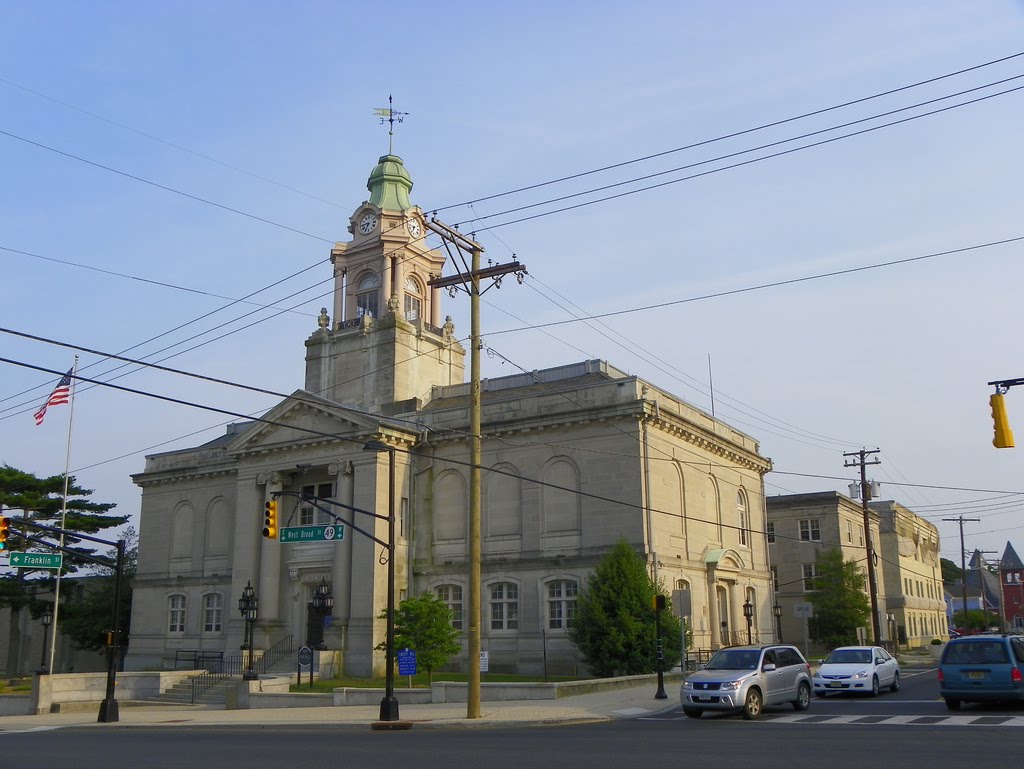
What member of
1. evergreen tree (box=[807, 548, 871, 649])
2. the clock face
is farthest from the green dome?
evergreen tree (box=[807, 548, 871, 649])

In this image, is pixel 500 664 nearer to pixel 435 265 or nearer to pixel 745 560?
pixel 745 560

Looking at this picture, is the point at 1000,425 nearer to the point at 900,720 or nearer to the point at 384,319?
the point at 900,720

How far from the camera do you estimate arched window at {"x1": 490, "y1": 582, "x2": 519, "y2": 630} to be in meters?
41.7

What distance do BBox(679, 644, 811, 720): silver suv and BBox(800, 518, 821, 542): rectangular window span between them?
44.8m

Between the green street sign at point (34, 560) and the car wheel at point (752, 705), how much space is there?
909 inches

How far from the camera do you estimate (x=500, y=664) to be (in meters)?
41.1

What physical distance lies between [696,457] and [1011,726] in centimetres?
2614

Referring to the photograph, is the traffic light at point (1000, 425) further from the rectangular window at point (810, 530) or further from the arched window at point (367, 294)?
the rectangular window at point (810, 530)

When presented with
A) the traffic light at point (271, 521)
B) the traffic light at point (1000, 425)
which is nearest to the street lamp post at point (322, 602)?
the traffic light at point (271, 521)

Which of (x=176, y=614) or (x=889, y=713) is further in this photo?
(x=176, y=614)

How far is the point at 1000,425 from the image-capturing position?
19453 mm

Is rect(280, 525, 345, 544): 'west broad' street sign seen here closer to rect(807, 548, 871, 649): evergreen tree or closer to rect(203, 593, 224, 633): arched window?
rect(203, 593, 224, 633): arched window

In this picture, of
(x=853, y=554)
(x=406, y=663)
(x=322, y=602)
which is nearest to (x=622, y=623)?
(x=406, y=663)

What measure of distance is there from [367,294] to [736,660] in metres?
36.7
